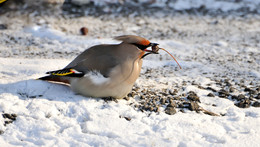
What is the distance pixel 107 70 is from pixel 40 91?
71 cm

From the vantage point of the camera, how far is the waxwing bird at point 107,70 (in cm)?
283

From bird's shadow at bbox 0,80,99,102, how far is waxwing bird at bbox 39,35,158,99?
0.10m

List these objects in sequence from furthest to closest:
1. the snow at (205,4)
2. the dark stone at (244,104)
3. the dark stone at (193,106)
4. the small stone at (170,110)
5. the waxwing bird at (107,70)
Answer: the snow at (205,4) → the dark stone at (244,104) → the dark stone at (193,106) → the small stone at (170,110) → the waxwing bird at (107,70)

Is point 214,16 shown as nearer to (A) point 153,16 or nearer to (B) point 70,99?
(A) point 153,16

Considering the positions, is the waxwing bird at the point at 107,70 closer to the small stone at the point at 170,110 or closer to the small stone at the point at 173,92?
the small stone at the point at 170,110

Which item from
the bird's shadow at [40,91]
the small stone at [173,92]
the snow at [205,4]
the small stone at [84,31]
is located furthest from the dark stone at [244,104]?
the snow at [205,4]

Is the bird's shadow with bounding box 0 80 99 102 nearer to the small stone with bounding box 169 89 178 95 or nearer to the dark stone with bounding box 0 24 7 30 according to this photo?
the small stone with bounding box 169 89 178 95

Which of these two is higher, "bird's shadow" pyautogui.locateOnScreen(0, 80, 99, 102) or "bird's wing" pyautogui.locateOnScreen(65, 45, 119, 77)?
"bird's wing" pyautogui.locateOnScreen(65, 45, 119, 77)

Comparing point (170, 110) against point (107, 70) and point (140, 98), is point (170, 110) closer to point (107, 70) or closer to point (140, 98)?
point (140, 98)

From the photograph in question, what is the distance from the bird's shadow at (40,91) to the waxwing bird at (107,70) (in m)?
0.10

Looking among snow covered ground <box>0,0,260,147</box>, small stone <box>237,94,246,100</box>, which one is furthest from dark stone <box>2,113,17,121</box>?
small stone <box>237,94,246,100</box>

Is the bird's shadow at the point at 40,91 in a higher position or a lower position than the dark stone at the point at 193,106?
higher

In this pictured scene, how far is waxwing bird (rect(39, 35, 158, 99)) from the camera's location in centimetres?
283

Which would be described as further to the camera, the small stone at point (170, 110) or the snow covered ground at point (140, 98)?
the small stone at point (170, 110)
